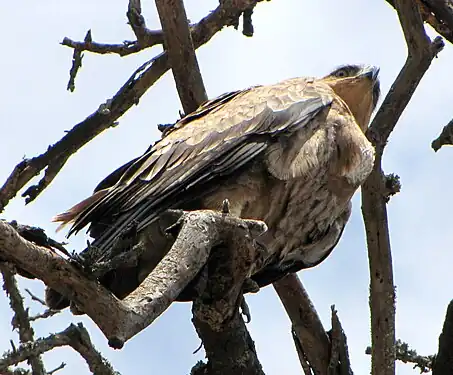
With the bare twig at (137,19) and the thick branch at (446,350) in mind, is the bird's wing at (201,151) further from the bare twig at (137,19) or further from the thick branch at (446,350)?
the thick branch at (446,350)

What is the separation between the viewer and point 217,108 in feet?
21.8

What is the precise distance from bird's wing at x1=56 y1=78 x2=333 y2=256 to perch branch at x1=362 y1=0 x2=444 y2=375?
1.64 ft

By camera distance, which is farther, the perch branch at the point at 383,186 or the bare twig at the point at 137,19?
the bare twig at the point at 137,19

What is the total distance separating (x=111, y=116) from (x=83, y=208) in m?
0.80

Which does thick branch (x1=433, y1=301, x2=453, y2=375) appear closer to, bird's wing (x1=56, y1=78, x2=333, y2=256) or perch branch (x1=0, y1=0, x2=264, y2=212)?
bird's wing (x1=56, y1=78, x2=333, y2=256)

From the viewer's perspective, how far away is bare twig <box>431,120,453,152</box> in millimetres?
6137

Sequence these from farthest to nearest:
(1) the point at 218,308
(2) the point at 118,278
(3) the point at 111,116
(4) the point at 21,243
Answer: (3) the point at 111,116 → (2) the point at 118,278 → (1) the point at 218,308 → (4) the point at 21,243

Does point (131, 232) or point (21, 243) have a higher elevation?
point (131, 232)

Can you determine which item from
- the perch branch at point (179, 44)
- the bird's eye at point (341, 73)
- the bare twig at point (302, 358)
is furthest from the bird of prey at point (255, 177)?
the bird's eye at point (341, 73)

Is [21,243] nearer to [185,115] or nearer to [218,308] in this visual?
[218,308]

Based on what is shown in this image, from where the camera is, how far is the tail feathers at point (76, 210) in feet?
19.5

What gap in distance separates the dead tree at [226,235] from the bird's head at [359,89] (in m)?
0.81

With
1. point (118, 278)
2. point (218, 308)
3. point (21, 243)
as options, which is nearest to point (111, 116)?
point (118, 278)

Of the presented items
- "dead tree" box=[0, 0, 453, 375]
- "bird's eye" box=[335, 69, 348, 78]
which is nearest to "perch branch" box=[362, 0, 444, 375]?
"dead tree" box=[0, 0, 453, 375]
